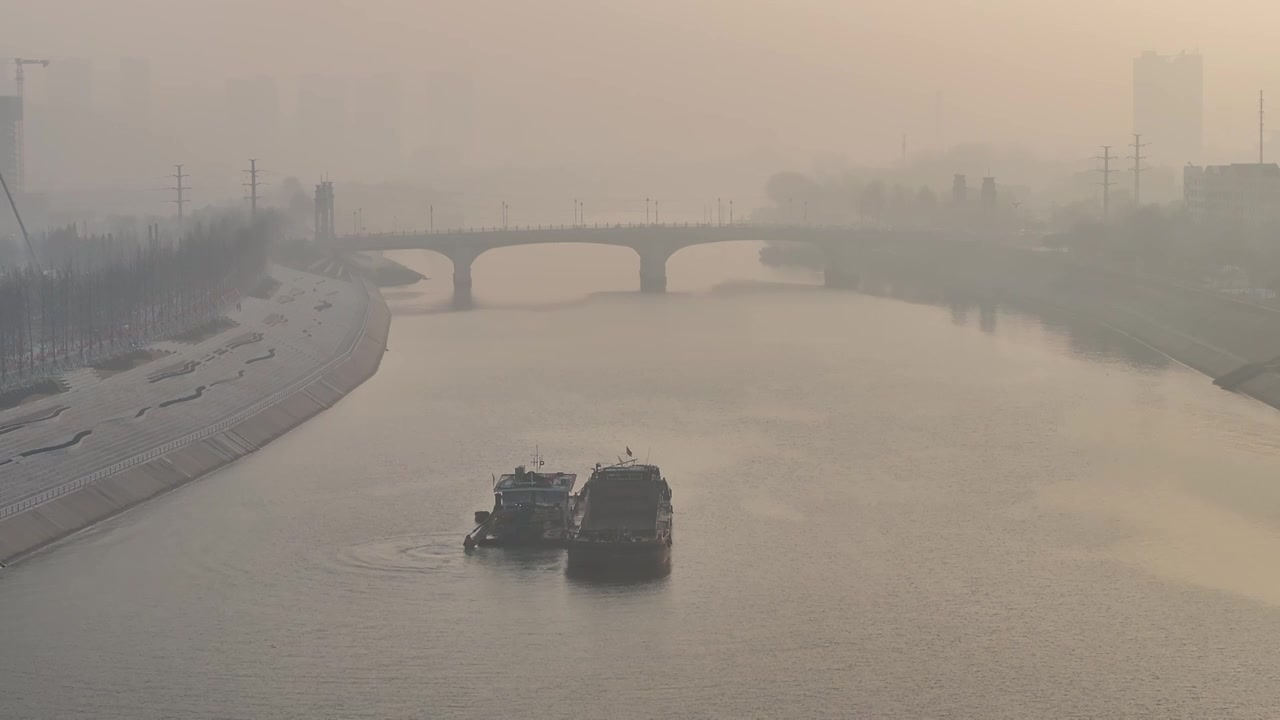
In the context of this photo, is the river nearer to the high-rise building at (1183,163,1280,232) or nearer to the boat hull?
the boat hull

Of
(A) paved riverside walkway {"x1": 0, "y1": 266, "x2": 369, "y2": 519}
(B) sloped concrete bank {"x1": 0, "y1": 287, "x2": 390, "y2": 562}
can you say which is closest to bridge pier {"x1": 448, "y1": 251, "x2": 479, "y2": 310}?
(A) paved riverside walkway {"x1": 0, "y1": 266, "x2": 369, "y2": 519}

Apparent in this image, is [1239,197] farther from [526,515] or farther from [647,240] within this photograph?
[526,515]

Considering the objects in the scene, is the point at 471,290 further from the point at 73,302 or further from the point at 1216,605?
the point at 1216,605

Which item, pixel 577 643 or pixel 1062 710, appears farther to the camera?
pixel 577 643

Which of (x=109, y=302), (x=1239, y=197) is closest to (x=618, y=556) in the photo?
(x=109, y=302)

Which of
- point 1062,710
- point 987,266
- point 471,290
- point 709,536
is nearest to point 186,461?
point 709,536

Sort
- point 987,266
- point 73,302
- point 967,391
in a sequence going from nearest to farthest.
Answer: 1. point 967,391
2. point 73,302
3. point 987,266

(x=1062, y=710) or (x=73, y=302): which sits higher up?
(x=73, y=302)
